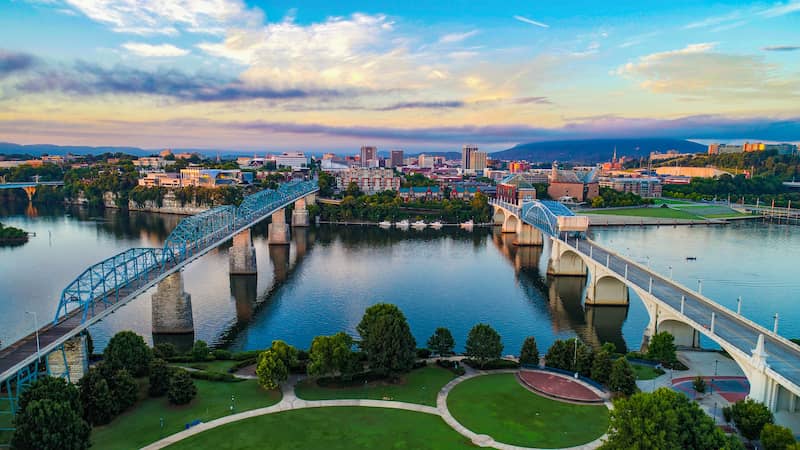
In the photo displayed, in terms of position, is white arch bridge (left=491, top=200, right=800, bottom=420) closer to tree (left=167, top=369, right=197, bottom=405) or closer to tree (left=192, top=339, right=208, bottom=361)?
tree (left=167, top=369, right=197, bottom=405)

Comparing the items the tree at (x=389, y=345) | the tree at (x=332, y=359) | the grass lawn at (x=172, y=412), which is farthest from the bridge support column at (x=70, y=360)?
the tree at (x=389, y=345)

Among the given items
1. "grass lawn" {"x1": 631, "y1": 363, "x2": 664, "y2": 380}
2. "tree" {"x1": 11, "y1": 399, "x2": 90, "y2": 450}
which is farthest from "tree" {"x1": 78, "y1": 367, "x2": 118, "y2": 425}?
"grass lawn" {"x1": 631, "y1": 363, "x2": 664, "y2": 380}

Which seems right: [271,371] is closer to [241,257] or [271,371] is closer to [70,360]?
[70,360]

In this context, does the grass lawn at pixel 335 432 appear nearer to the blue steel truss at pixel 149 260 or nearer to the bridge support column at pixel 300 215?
the blue steel truss at pixel 149 260

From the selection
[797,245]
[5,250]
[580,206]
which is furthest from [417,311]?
[580,206]

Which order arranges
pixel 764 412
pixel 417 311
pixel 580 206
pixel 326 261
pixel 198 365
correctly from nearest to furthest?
pixel 764 412 → pixel 198 365 → pixel 417 311 → pixel 326 261 → pixel 580 206

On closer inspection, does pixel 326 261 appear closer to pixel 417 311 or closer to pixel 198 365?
pixel 417 311
